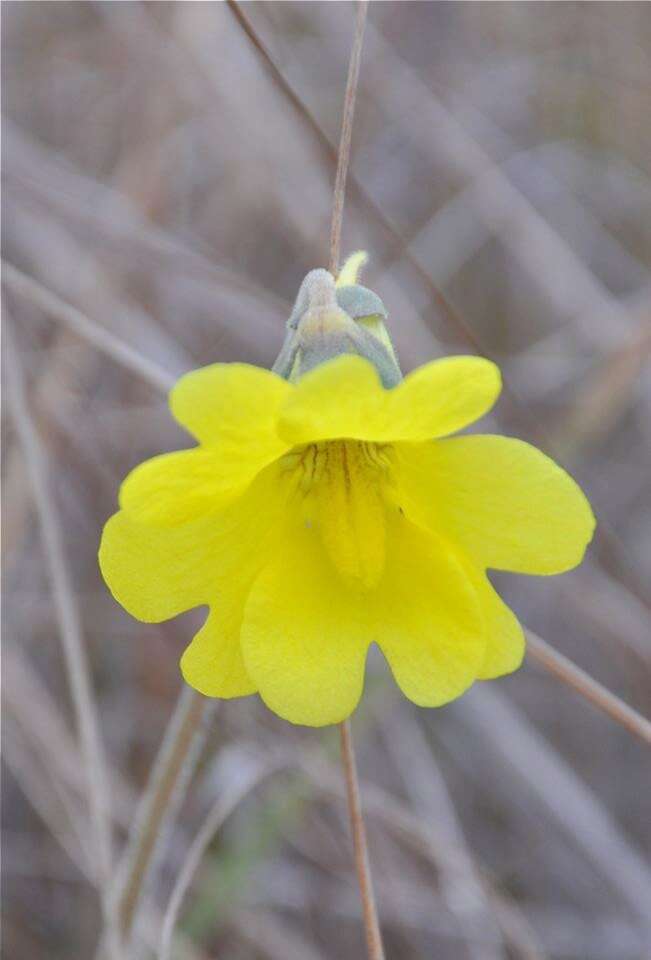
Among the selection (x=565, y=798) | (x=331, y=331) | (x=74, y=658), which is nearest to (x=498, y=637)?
(x=331, y=331)

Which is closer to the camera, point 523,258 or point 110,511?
point 110,511

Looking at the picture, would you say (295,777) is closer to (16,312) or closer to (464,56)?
(16,312)

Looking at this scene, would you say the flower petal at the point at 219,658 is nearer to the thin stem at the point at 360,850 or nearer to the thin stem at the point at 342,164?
the thin stem at the point at 360,850

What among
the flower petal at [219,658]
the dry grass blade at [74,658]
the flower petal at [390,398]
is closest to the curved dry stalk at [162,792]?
the dry grass blade at [74,658]

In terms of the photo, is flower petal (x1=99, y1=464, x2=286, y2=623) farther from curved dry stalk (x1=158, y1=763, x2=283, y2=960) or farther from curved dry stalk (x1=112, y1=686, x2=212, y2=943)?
curved dry stalk (x1=158, y1=763, x2=283, y2=960)

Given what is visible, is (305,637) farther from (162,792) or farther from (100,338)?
(100,338)

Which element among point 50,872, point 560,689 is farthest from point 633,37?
A: point 50,872
